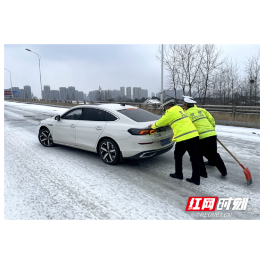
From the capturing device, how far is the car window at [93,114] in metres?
5.14

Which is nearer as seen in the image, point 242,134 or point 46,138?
point 46,138

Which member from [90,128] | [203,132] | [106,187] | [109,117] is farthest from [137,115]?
[106,187]

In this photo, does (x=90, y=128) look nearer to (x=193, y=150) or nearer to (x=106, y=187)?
(x=106, y=187)

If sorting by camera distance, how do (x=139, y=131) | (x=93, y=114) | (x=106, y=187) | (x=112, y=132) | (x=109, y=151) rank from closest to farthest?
(x=106, y=187), (x=139, y=131), (x=112, y=132), (x=109, y=151), (x=93, y=114)

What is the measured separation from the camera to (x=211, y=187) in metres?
3.76

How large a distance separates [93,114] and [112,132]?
37.7 inches

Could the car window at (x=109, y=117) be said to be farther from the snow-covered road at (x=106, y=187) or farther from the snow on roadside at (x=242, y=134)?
Result: the snow on roadside at (x=242, y=134)

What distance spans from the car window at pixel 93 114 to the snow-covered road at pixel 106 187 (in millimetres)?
1050

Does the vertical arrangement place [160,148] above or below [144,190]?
above

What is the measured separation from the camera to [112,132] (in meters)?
4.69

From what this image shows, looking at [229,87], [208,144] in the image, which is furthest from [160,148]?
[229,87]

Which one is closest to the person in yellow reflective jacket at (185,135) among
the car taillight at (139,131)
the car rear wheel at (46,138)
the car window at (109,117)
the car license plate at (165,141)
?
the car taillight at (139,131)

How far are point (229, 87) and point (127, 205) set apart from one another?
18.8 metres
